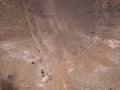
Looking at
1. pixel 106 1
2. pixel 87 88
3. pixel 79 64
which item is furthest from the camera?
pixel 106 1

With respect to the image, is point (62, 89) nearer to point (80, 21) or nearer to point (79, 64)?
point (79, 64)

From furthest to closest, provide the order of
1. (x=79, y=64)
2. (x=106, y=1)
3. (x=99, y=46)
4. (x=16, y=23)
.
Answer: (x=106, y=1)
(x=16, y=23)
(x=99, y=46)
(x=79, y=64)

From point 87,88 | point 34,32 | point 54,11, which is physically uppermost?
point 54,11

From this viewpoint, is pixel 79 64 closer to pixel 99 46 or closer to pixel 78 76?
pixel 78 76

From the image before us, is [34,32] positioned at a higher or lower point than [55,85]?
higher

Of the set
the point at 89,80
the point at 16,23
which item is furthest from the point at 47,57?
the point at 16,23

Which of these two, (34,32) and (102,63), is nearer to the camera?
(102,63)
